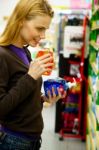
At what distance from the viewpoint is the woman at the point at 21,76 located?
57.4 inches

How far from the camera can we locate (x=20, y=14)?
1.51 meters

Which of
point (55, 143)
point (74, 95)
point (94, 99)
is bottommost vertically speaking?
point (55, 143)

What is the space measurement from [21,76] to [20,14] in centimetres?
32

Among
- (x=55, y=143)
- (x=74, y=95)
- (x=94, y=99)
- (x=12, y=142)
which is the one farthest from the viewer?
(x=74, y=95)

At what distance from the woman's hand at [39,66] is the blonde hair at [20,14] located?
19 centimetres

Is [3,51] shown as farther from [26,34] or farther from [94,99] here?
[94,99]

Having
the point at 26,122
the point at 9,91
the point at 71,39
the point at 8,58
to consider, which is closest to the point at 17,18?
the point at 8,58

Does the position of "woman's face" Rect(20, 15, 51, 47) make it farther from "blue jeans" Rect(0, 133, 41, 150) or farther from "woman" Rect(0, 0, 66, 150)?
"blue jeans" Rect(0, 133, 41, 150)

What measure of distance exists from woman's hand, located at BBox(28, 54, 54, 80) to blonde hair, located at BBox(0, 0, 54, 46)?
187 millimetres

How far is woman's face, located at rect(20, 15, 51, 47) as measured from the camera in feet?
5.02

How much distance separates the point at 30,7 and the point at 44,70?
0.34 meters

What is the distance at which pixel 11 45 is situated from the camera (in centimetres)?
156

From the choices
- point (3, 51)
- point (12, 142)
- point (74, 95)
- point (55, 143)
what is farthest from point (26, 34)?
point (74, 95)

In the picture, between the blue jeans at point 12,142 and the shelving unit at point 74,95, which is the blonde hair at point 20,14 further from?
the shelving unit at point 74,95
